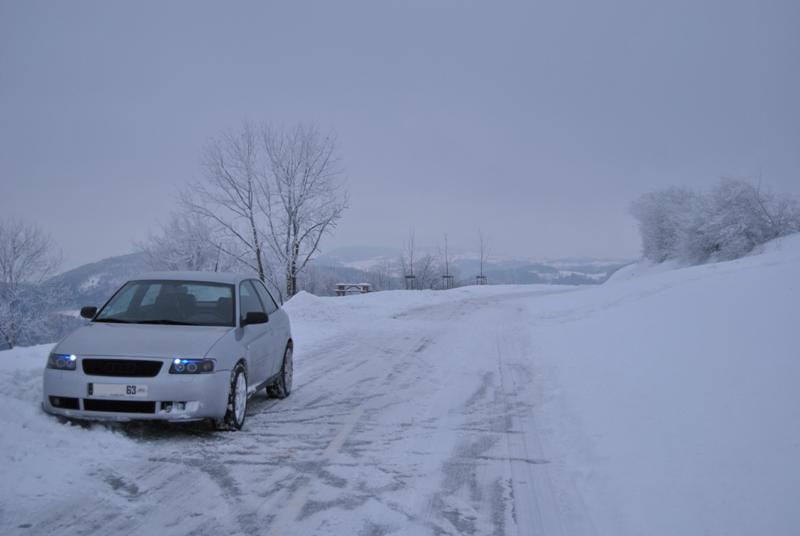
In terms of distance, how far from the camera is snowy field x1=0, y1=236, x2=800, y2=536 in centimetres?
397

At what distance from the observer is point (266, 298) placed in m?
8.34

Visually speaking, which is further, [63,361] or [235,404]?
Answer: [235,404]

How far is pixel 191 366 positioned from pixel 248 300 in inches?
78.0

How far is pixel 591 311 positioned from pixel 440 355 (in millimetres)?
7553

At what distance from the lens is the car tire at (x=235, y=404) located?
19.5 feet

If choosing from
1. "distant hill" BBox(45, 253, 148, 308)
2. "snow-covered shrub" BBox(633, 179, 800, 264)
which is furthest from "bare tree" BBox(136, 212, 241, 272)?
"snow-covered shrub" BBox(633, 179, 800, 264)

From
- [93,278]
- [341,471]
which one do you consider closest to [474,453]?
[341,471]

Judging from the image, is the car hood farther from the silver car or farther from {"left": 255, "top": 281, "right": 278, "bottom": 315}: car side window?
{"left": 255, "top": 281, "right": 278, "bottom": 315}: car side window

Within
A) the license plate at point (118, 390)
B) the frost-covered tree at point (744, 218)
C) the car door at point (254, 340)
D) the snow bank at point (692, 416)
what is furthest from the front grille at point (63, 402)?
the frost-covered tree at point (744, 218)

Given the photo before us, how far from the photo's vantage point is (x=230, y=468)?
4.97 meters

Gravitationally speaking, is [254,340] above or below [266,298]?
below

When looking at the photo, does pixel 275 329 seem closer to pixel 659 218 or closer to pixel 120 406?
pixel 120 406

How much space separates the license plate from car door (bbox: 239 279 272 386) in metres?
1.29

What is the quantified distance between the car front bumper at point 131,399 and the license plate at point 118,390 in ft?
0.09
